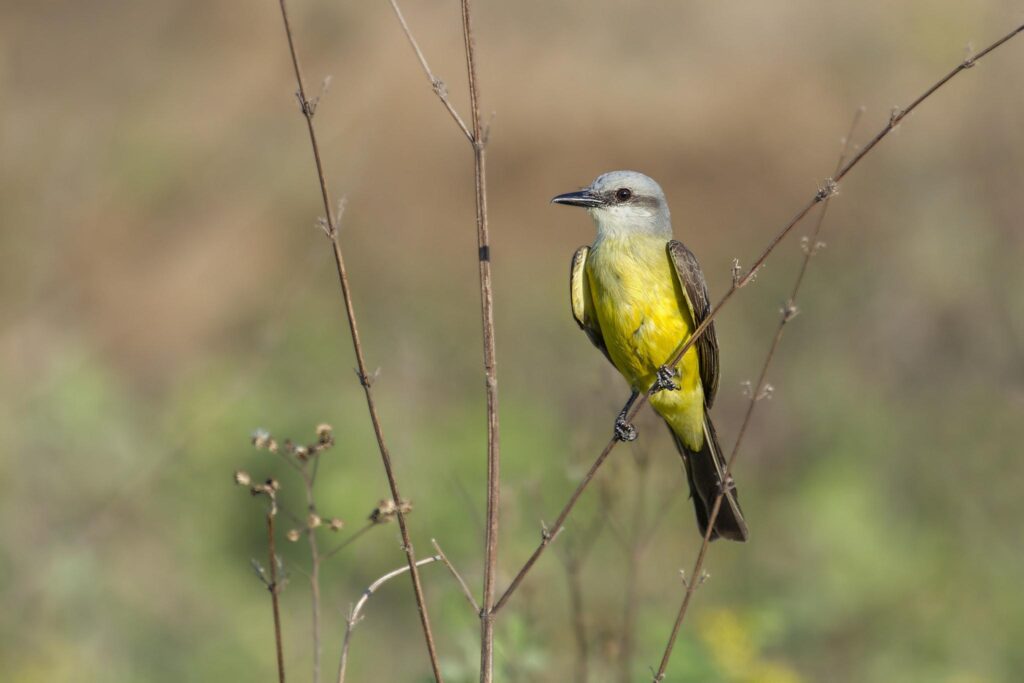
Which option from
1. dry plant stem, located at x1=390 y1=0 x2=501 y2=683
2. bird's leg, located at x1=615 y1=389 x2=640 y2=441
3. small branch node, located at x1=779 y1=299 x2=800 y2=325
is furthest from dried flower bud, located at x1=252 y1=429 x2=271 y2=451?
bird's leg, located at x1=615 y1=389 x2=640 y2=441

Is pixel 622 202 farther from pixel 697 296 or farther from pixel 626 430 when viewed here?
pixel 626 430

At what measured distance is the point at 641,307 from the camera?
3.94 metres

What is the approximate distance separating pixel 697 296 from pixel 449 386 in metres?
4.31

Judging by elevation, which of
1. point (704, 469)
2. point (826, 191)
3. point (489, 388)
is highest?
point (826, 191)

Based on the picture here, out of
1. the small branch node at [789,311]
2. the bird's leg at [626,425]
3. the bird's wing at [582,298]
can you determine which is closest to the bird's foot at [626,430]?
the bird's leg at [626,425]

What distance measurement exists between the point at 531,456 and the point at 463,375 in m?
1.57

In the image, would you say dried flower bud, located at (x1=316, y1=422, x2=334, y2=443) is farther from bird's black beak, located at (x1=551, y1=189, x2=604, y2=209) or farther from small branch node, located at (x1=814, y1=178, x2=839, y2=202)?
bird's black beak, located at (x1=551, y1=189, x2=604, y2=209)

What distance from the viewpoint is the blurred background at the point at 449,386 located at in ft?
16.4

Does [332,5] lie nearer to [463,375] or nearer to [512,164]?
[463,375]

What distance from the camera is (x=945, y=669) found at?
5070 millimetres

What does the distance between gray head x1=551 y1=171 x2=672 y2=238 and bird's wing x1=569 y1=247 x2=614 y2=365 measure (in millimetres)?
124

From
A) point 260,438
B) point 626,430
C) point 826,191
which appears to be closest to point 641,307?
point 626,430

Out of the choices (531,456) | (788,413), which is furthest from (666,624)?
(788,413)

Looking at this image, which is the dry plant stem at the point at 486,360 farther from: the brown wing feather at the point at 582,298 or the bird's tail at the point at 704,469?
the brown wing feather at the point at 582,298
